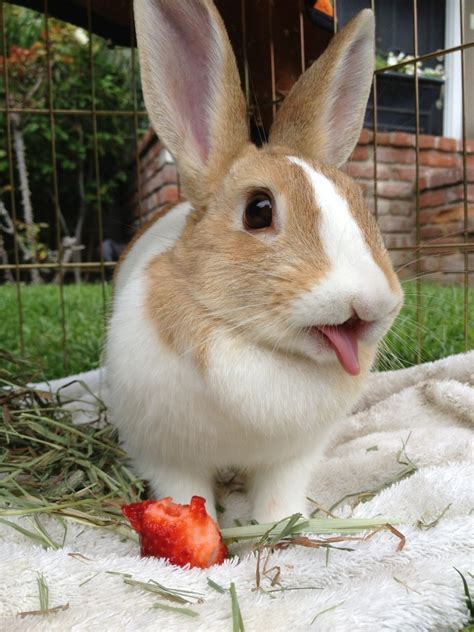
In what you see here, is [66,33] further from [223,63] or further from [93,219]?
[223,63]

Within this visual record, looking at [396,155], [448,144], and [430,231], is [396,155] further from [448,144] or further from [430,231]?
[448,144]

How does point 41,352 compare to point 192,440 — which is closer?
point 192,440

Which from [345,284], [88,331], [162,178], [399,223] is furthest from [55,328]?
[345,284]

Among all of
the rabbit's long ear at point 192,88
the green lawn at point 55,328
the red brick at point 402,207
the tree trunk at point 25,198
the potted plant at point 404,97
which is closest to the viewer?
the rabbit's long ear at point 192,88

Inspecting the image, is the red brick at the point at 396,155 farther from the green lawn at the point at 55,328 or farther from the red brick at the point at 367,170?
the green lawn at the point at 55,328

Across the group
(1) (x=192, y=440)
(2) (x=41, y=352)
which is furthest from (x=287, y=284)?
(2) (x=41, y=352)

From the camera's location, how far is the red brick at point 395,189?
417 cm

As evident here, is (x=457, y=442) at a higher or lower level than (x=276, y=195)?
lower

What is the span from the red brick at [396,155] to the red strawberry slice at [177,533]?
3479mm

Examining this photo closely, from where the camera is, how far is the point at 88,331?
9.96 ft

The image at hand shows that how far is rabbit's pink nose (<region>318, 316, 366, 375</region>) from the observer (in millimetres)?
1011

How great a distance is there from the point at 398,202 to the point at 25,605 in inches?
146

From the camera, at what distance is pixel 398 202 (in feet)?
13.7

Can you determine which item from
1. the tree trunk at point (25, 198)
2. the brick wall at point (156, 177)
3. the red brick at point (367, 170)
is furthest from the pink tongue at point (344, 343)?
the tree trunk at point (25, 198)
